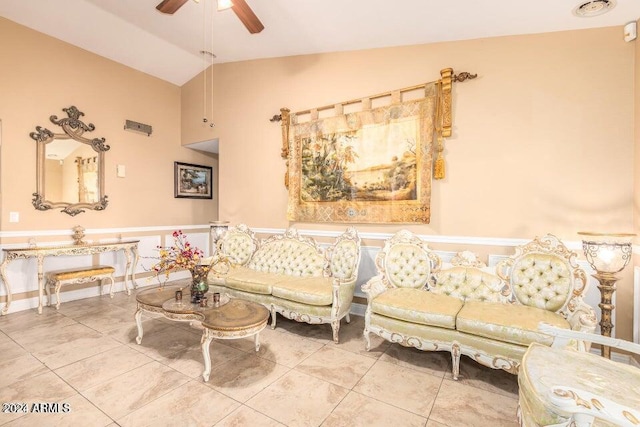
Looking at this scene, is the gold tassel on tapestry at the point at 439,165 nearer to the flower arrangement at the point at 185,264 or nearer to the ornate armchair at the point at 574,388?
the ornate armchair at the point at 574,388

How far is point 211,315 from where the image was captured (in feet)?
8.86

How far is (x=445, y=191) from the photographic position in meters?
3.58

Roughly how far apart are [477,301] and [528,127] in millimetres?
1944

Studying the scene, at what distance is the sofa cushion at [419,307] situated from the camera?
2.64 metres

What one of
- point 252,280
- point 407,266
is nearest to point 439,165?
point 407,266

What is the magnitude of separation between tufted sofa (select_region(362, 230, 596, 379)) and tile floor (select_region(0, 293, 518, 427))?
0.28 m

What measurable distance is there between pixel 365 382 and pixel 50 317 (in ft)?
14.3

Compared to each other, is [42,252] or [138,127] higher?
[138,127]

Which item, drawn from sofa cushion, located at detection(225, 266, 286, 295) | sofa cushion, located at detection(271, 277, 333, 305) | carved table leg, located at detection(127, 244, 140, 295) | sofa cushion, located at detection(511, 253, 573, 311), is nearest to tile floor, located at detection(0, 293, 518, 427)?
sofa cushion, located at detection(271, 277, 333, 305)

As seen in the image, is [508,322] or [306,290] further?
[306,290]

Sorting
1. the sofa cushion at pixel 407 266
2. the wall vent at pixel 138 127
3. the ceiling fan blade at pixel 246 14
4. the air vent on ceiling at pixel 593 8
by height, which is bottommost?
the sofa cushion at pixel 407 266

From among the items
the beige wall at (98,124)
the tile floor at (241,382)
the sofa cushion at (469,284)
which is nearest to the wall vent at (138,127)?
the beige wall at (98,124)

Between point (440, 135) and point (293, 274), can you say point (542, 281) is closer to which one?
point (440, 135)

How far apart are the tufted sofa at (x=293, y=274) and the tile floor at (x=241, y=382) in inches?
14.3
